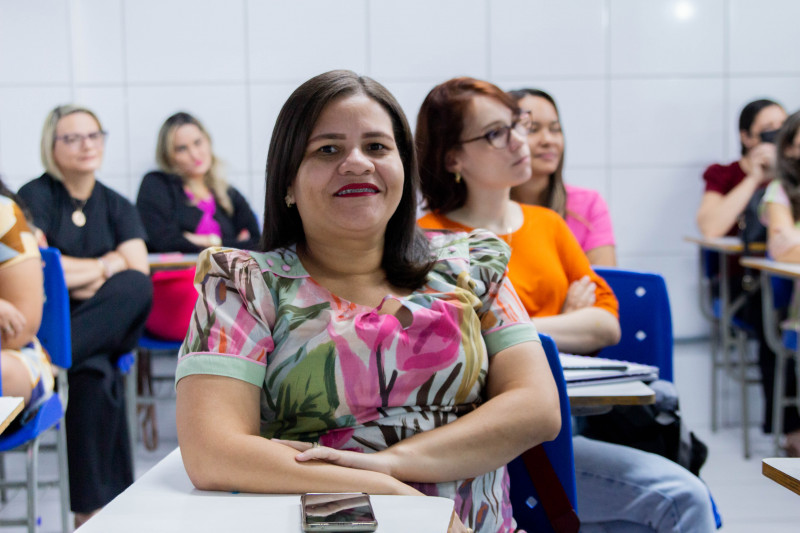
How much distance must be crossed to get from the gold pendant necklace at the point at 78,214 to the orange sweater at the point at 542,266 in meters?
1.89

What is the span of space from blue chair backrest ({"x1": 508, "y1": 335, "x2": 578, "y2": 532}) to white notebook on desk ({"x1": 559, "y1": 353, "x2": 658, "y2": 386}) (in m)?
0.22

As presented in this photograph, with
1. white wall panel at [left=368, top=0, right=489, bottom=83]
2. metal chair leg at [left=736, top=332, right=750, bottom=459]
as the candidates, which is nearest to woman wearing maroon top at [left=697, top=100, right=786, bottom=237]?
metal chair leg at [left=736, top=332, right=750, bottom=459]

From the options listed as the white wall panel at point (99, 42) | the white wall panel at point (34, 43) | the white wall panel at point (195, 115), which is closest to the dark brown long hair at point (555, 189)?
the white wall panel at point (195, 115)

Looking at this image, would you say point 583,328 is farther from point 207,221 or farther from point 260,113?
point 260,113

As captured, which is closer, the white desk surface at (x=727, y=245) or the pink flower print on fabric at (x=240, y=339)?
the pink flower print on fabric at (x=240, y=339)

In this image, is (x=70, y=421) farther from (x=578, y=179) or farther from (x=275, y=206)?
(x=578, y=179)

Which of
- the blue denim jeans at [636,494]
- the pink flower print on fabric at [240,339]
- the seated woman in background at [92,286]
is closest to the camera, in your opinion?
the pink flower print on fabric at [240,339]

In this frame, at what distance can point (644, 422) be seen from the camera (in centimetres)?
193

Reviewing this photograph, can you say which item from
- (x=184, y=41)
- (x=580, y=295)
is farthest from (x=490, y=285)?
(x=184, y=41)

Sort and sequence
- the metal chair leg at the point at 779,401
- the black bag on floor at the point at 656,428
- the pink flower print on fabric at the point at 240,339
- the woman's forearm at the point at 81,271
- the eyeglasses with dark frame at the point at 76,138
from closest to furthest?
the pink flower print on fabric at the point at 240,339, the black bag on floor at the point at 656,428, the woman's forearm at the point at 81,271, the metal chair leg at the point at 779,401, the eyeglasses with dark frame at the point at 76,138

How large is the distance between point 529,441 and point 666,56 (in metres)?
4.32

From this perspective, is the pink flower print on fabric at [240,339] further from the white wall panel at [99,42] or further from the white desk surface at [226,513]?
the white wall panel at [99,42]

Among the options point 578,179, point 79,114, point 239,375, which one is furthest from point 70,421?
point 578,179

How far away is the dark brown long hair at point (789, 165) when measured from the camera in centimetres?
366
